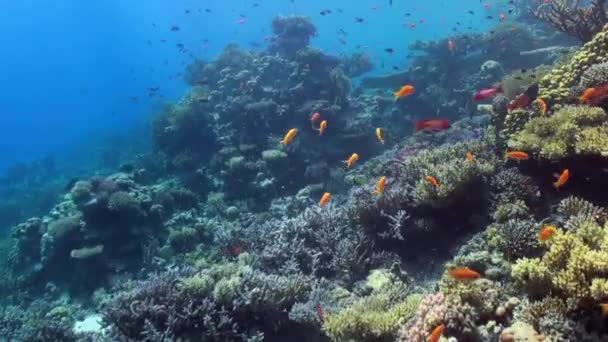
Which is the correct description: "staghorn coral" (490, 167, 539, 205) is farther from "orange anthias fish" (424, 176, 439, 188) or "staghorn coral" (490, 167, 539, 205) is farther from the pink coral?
the pink coral

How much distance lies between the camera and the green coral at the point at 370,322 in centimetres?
487

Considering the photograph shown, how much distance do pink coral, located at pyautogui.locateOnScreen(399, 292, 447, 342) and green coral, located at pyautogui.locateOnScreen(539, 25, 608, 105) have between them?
495 centimetres

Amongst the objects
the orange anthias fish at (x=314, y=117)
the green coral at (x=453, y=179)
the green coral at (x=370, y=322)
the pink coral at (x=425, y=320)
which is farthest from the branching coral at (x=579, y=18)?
the pink coral at (x=425, y=320)

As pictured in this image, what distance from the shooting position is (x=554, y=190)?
257 inches

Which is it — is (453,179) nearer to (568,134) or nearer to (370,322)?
(568,134)

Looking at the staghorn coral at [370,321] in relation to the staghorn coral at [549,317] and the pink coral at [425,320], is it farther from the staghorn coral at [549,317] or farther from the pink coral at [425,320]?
the staghorn coral at [549,317]

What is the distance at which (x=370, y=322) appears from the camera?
16.3ft

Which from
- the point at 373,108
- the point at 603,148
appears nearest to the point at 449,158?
the point at 603,148

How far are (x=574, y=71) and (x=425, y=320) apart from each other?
230 inches

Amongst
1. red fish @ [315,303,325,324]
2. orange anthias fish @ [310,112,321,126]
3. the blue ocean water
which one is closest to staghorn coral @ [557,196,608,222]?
red fish @ [315,303,325,324]

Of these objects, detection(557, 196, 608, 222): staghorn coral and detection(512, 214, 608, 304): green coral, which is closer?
detection(512, 214, 608, 304): green coral

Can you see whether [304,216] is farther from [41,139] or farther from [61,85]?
[61,85]

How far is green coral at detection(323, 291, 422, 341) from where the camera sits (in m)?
4.87

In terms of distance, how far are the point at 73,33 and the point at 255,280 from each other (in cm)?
22741
